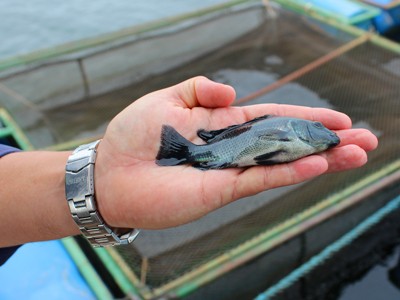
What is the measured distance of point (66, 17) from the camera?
12.7 metres

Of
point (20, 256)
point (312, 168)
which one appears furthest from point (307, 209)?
point (20, 256)

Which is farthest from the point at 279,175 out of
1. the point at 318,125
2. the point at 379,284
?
the point at 379,284

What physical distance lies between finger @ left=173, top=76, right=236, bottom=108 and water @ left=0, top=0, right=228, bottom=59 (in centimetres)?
940

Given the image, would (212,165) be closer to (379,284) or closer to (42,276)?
(42,276)

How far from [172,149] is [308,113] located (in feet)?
3.70

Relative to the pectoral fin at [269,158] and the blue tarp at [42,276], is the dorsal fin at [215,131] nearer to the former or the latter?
the pectoral fin at [269,158]

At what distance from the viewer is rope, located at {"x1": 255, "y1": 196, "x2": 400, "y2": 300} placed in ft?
15.2

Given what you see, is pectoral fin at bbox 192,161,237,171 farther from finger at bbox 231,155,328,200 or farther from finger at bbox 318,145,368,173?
finger at bbox 318,145,368,173

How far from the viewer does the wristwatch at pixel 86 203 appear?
2.72 metres

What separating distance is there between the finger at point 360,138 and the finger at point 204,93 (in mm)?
863

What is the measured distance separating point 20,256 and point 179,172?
2351 mm

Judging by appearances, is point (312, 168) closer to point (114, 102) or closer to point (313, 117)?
point (313, 117)

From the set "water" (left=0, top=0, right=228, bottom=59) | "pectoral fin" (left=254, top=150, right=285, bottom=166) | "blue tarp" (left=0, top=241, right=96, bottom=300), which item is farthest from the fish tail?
"water" (left=0, top=0, right=228, bottom=59)

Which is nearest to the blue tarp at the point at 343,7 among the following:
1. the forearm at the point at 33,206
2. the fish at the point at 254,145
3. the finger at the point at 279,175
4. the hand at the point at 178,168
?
the hand at the point at 178,168
